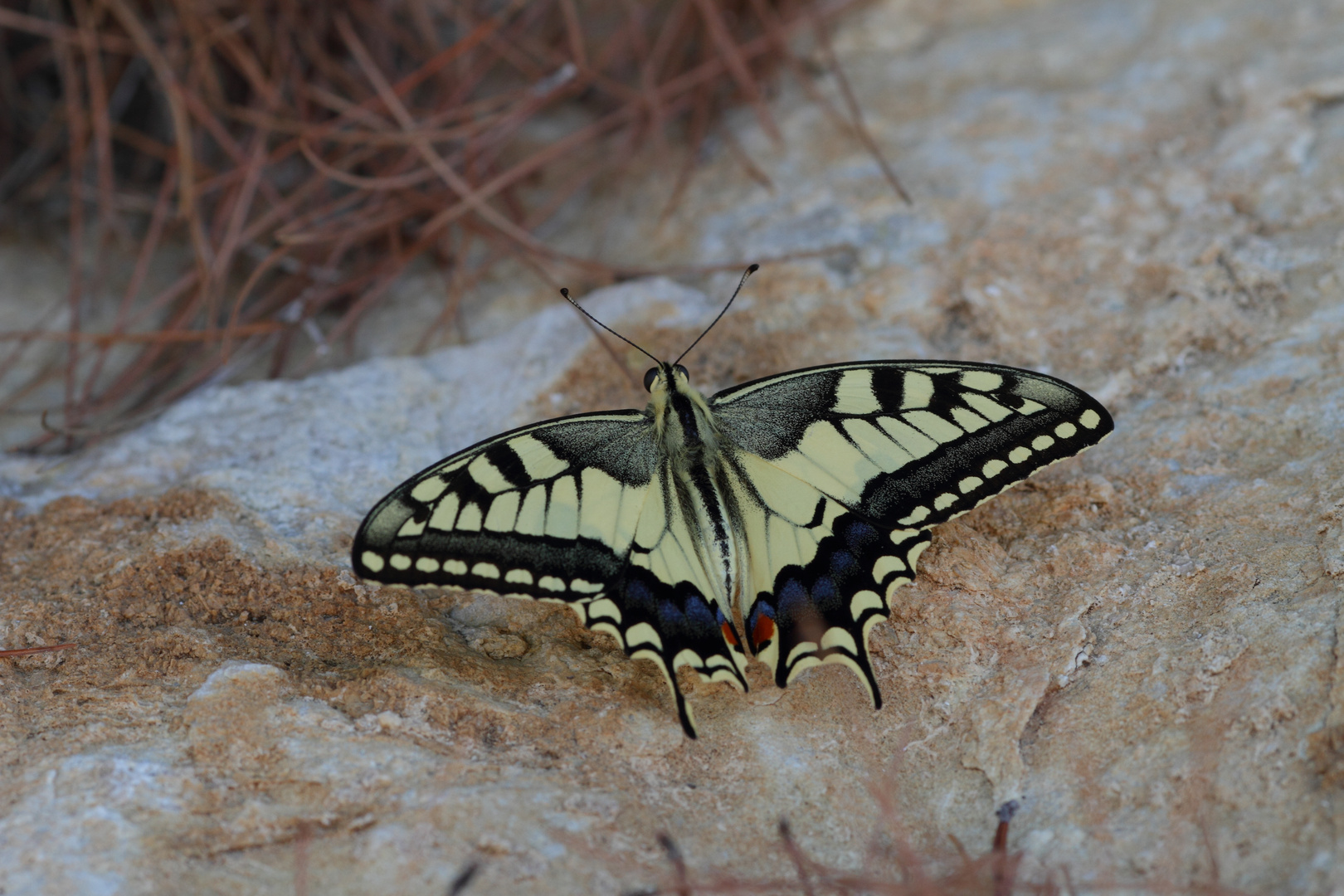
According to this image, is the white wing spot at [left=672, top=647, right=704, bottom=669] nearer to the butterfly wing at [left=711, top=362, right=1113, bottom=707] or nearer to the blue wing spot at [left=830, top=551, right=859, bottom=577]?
the butterfly wing at [left=711, top=362, right=1113, bottom=707]

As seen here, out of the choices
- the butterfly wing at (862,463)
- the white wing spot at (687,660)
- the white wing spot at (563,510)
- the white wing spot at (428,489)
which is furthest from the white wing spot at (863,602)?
the white wing spot at (428,489)

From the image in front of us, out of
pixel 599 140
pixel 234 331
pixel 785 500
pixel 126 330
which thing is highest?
pixel 599 140

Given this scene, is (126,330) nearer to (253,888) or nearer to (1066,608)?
(253,888)

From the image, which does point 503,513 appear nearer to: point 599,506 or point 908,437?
point 599,506

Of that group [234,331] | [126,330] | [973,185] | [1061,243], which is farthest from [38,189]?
[1061,243]

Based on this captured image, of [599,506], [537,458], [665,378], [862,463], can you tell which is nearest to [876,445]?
[862,463]

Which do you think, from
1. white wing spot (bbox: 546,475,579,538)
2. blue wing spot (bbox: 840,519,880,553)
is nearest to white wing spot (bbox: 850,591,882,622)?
blue wing spot (bbox: 840,519,880,553)
